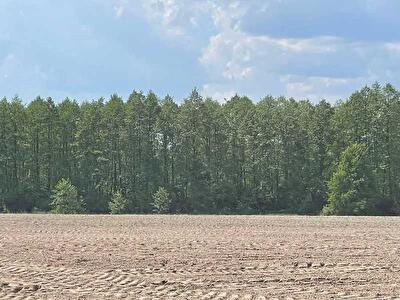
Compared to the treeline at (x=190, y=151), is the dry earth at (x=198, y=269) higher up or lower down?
lower down

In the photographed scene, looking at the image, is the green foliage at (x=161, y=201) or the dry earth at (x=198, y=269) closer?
the dry earth at (x=198, y=269)

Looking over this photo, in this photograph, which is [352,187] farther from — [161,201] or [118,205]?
[118,205]

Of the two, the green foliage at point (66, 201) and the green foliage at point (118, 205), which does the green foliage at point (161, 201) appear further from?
the green foliage at point (66, 201)

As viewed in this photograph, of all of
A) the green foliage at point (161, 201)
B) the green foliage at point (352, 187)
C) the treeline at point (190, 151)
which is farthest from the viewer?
the treeline at point (190, 151)

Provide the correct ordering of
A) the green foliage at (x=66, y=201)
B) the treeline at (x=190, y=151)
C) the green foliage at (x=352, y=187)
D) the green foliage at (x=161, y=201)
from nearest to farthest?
the green foliage at (x=66, y=201) < the green foliage at (x=352, y=187) < the green foliage at (x=161, y=201) < the treeline at (x=190, y=151)

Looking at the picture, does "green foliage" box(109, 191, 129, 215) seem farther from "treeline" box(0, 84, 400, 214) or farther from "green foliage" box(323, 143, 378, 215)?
"green foliage" box(323, 143, 378, 215)

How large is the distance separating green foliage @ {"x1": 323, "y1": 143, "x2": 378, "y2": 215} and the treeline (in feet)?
10.7

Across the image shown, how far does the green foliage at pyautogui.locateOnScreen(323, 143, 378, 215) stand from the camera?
62219 millimetres

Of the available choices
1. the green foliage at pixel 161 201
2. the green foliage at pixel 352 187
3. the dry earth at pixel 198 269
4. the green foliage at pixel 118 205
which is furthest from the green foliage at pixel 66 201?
the dry earth at pixel 198 269

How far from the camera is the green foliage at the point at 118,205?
217 ft

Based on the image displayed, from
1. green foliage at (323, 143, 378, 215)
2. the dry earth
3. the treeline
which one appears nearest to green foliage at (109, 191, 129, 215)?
the treeline

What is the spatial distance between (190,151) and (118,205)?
42.9 ft

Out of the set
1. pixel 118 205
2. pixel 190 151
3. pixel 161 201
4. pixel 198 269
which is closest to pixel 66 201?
pixel 118 205

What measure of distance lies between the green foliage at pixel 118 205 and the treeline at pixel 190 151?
28 centimetres
